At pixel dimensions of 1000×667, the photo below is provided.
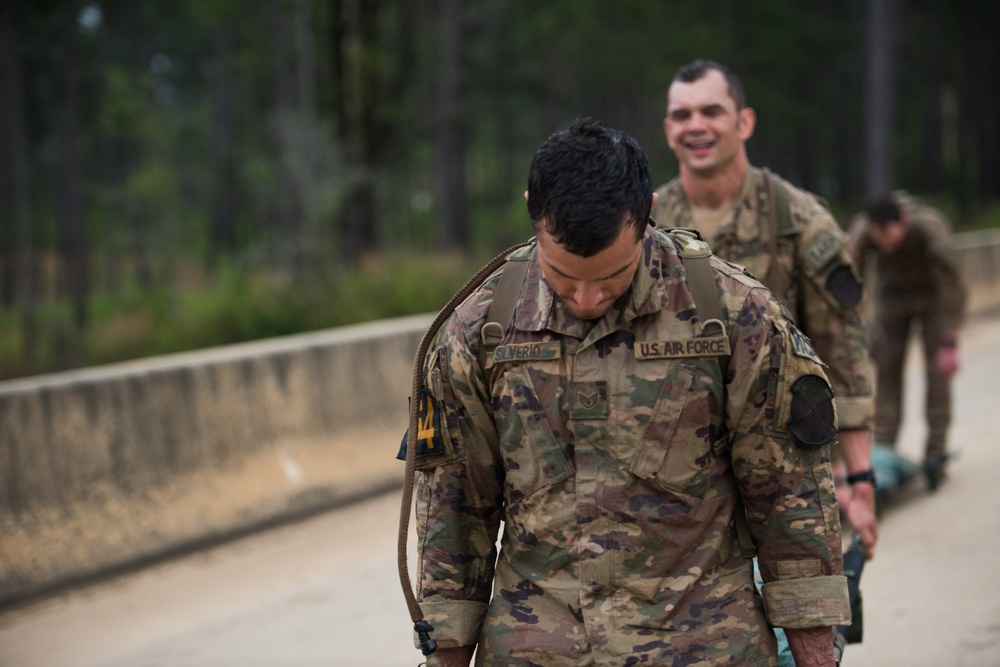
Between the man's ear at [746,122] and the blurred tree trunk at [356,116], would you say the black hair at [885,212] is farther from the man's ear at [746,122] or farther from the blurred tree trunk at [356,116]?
the blurred tree trunk at [356,116]

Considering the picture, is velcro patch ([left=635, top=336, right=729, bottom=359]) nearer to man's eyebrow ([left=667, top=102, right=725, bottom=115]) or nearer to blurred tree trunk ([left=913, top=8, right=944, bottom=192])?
man's eyebrow ([left=667, top=102, right=725, bottom=115])

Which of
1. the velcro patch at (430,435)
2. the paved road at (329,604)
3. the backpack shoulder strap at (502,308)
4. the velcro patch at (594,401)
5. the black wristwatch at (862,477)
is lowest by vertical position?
the paved road at (329,604)

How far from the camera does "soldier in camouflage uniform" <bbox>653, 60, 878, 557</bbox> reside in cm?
402

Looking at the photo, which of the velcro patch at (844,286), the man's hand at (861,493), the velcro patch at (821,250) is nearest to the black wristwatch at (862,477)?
the man's hand at (861,493)

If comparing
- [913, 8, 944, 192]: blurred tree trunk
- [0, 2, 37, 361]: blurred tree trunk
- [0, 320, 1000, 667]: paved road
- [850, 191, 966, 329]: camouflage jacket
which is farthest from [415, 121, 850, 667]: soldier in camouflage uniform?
[913, 8, 944, 192]: blurred tree trunk

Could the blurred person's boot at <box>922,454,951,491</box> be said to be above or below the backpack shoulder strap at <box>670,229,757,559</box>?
below

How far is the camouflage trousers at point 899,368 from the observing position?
7.45m

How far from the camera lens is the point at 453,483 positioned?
234 centimetres

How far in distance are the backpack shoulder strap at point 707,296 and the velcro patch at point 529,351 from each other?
0.96ft

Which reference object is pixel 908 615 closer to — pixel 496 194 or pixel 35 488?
pixel 35 488

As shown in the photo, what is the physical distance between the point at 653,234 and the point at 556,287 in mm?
272

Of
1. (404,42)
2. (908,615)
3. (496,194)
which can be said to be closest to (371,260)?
(404,42)

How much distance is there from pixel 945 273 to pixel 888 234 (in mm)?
524

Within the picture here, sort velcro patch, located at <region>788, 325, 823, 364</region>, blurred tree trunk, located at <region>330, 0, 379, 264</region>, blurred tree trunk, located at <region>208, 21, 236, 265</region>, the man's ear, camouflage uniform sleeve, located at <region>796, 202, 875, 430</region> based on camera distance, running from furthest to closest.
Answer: blurred tree trunk, located at <region>208, 21, 236, 265</region>, blurred tree trunk, located at <region>330, 0, 379, 264</region>, the man's ear, camouflage uniform sleeve, located at <region>796, 202, 875, 430</region>, velcro patch, located at <region>788, 325, 823, 364</region>
